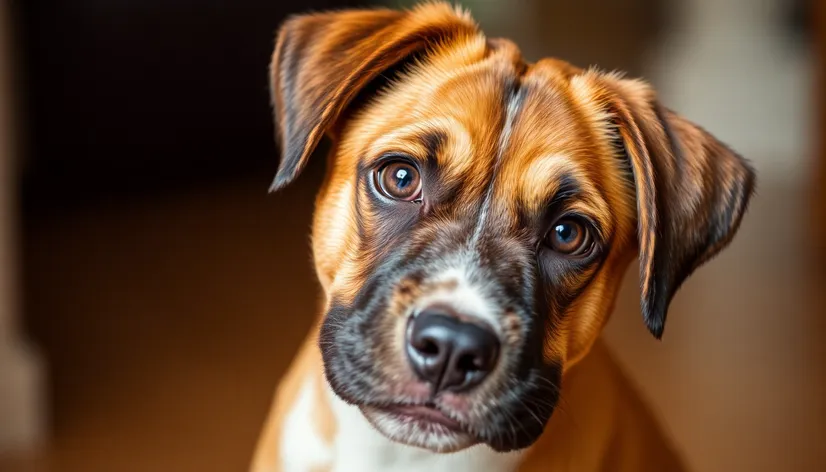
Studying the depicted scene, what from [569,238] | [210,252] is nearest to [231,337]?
[210,252]

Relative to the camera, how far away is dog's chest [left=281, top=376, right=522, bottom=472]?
1.44 m

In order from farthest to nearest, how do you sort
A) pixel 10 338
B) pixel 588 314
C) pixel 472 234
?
pixel 10 338 → pixel 588 314 → pixel 472 234

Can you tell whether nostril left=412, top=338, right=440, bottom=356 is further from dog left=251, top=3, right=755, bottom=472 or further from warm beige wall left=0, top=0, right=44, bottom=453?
warm beige wall left=0, top=0, right=44, bottom=453

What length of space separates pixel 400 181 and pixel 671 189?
0.39 metres

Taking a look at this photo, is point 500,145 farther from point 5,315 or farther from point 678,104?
point 678,104

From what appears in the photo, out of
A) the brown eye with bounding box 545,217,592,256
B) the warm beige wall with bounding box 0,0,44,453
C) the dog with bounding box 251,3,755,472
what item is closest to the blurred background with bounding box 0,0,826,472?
the warm beige wall with bounding box 0,0,44,453

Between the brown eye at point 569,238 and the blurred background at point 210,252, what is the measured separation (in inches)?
55.4

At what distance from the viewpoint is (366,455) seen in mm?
1459

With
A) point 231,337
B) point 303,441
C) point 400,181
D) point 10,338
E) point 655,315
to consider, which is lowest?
point 231,337

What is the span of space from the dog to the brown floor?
1.15m

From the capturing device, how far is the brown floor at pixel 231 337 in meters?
2.62

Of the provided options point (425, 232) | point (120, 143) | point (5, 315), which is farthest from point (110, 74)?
point (425, 232)

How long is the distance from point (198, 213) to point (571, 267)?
3.07 metres

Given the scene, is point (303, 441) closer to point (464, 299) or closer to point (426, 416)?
point (426, 416)
